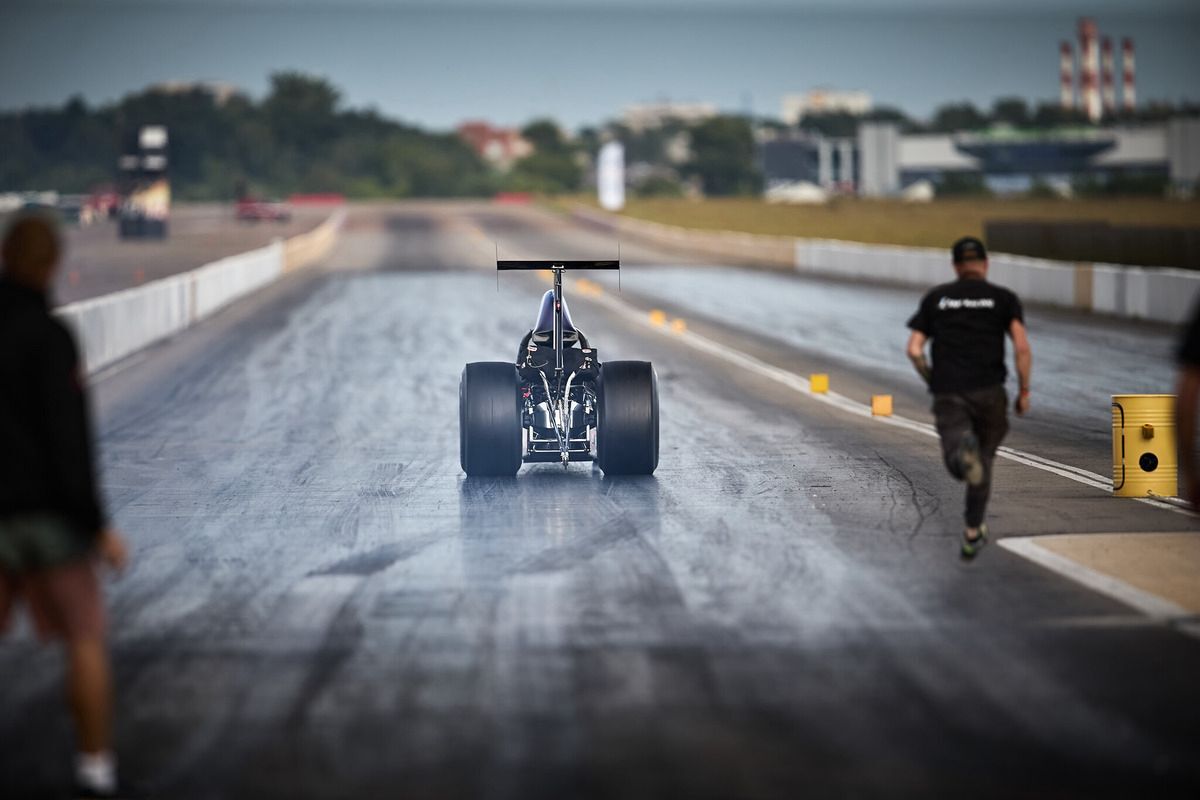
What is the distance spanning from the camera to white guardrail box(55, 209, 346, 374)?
2550 centimetres

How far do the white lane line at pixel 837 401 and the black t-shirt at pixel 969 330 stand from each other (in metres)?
2.89

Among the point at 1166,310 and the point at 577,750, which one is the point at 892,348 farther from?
the point at 577,750

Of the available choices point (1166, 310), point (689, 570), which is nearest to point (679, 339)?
point (1166, 310)

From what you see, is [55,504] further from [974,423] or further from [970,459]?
[974,423]

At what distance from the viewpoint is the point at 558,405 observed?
14633mm

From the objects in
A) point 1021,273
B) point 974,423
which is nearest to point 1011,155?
point 1021,273

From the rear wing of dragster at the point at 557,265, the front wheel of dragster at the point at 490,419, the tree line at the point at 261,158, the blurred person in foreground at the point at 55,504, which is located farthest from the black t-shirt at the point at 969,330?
the tree line at the point at 261,158

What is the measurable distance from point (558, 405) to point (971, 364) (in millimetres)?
4883

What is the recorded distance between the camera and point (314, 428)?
744 inches

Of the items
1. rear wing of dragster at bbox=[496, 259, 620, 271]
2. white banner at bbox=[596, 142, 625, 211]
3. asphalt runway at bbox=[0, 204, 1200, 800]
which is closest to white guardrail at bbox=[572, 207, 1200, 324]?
asphalt runway at bbox=[0, 204, 1200, 800]

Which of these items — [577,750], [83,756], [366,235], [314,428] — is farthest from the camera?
[366,235]

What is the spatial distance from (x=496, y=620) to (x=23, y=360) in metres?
3.56

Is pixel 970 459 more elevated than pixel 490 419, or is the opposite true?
pixel 970 459

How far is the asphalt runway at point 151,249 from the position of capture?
48.5m
